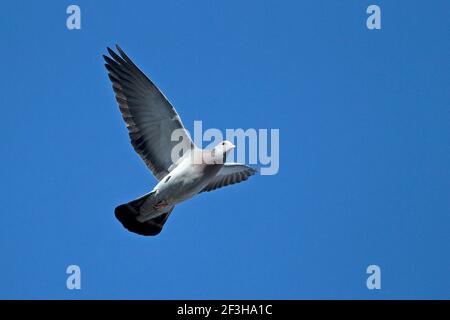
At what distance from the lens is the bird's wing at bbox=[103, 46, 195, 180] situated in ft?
46.6

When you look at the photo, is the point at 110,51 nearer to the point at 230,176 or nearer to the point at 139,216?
the point at 139,216

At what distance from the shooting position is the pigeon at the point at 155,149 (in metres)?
13.8

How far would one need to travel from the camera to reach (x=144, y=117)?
14.3 metres

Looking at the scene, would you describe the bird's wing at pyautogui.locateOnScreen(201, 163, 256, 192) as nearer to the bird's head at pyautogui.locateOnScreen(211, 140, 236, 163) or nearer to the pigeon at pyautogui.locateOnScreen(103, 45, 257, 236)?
the pigeon at pyautogui.locateOnScreen(103, 45, 257, 236)

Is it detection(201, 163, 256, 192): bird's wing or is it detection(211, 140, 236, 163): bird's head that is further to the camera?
detection(201, 163, 256, 192): bird's wing

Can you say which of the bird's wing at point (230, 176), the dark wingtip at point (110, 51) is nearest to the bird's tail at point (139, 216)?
the bird's wing at point (230, 176)

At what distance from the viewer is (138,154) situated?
14422 millimetres

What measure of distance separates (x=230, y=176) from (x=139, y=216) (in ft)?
8.37

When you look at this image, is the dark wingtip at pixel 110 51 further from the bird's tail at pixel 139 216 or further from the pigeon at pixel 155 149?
the bird's tail at pixel 139 216

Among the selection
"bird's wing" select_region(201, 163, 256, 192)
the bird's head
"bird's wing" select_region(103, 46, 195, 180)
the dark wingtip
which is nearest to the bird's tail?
"bird's wing" select_region(103, 46, 195, 180)

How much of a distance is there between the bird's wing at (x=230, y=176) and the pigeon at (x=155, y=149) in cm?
171

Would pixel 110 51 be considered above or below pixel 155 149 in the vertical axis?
above

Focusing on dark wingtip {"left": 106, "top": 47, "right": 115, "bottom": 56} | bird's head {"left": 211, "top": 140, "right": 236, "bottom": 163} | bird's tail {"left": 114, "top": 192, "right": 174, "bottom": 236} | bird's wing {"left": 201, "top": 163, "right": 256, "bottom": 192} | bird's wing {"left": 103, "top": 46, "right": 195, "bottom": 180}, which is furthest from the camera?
bird's wing {"left": 201, "top": 163, "right": 256, "bottom": 192}

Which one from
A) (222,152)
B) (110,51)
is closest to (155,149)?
(222,152)
